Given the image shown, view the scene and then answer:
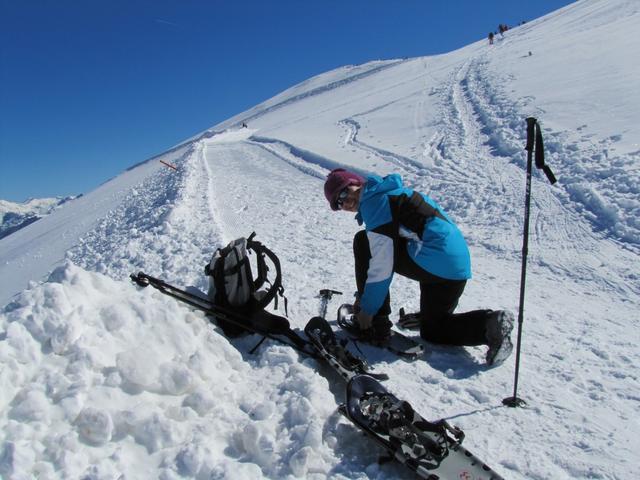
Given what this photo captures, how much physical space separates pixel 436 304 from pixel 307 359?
121 centimetres

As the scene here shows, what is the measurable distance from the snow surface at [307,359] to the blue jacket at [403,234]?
752 millimetres

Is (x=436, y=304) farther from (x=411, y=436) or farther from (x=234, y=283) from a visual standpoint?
(x=234, y=283)

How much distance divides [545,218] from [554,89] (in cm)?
1140

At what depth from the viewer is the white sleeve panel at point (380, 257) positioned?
12.6ft

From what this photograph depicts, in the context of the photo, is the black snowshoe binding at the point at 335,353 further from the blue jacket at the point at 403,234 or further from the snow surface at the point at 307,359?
the blue jacket at the point at 403,234

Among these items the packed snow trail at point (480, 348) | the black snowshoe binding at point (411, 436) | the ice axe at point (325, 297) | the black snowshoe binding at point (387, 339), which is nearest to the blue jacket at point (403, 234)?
the black snowshoe binding at point (387, 339)

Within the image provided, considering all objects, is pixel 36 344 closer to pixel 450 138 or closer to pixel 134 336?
pixel 134 336

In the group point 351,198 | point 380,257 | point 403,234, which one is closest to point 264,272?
point 351,198

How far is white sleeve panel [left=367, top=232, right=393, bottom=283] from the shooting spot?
12.6 ft

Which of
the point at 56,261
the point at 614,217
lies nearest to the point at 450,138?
the point at 614,217

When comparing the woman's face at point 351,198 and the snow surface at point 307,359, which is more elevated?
the woman's face at point 351,198

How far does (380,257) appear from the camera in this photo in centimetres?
386

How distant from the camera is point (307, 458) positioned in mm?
2646

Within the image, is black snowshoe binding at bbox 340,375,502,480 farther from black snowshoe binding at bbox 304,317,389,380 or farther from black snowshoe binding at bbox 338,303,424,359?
black snowshoe binding at bbox 338,303,424,359
